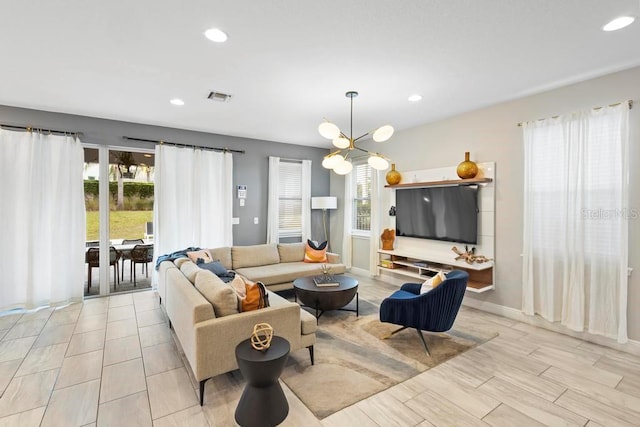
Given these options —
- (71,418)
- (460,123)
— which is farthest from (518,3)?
(71,418)

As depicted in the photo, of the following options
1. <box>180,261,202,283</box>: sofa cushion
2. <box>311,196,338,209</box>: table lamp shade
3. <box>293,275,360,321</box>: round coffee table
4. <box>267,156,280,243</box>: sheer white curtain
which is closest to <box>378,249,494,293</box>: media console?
<box>293,275,360,321</box>: round coffee table

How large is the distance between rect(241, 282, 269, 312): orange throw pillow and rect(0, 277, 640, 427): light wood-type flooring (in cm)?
62

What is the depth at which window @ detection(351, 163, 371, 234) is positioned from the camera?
6203 millimetres

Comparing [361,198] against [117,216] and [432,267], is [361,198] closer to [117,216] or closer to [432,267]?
[432,267]

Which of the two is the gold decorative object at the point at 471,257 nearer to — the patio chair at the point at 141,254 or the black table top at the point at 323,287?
the black table top at the point at 323,287

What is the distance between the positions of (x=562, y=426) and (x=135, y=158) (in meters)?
6.03

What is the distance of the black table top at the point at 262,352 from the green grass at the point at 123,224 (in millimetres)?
3944

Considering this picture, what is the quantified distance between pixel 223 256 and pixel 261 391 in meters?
3.14

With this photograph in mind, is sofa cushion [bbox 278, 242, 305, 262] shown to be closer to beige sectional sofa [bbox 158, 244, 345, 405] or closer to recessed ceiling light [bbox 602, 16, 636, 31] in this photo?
beige sectional sofa [bbox 158, 244, 345, 405]

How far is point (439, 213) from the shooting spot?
15.3ft

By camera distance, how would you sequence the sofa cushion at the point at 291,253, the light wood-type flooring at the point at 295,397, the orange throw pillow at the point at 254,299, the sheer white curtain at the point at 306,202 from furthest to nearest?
1. the sheer white curtain at the point at 306,202
2. the sofa cushion at the point at 291,253
3. the orange throw pillow at the point at 254,299
4. the light wood-type flooring at the point at 295,397

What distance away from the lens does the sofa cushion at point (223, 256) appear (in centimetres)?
480

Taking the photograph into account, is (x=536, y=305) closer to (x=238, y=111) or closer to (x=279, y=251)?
(x=279, y=251)

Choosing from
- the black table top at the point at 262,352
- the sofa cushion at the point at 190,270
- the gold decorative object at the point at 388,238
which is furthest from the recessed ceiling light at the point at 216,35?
the gold decorative object at the point at 388,238
